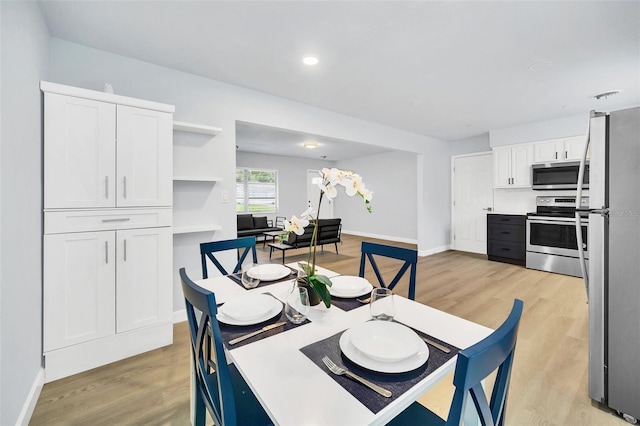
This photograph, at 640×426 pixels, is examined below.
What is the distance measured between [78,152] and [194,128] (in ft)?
3.19

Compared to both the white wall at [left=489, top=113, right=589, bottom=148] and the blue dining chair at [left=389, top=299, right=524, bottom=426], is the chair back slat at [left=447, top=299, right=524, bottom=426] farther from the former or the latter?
the white wall at [left=489, top=113, right=589, bottom=148]

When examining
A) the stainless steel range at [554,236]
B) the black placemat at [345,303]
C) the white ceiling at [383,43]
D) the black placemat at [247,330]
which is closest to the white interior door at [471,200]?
the stainless steel range at [554,236]

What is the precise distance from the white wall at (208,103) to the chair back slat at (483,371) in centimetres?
285

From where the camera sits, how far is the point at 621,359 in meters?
1.59

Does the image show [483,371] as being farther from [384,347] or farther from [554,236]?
[554,236]

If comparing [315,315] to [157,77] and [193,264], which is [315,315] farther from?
[157,77]

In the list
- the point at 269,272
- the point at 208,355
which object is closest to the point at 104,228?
the point at 269,272

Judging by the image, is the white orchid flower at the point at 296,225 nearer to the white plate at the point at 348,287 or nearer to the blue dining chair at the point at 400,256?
the white plate at the point at 348,287

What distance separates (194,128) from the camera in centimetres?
271

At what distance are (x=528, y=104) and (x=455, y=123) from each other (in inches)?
43.5

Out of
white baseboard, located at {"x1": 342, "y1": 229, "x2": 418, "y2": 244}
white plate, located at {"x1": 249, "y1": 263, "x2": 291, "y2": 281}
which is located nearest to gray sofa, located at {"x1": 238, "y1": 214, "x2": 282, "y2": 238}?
white baseboard, located at {"x1": 342, "y1": 229, "x2": 418, "y2": 244}

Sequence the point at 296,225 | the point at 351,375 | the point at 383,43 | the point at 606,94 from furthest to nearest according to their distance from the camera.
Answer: the point at 606,94, the point at 383,43, the point at 296,225, the point at 351,375

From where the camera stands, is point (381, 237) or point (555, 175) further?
point (381, 237)

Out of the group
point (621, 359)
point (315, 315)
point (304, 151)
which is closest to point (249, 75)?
point (315, 315)
